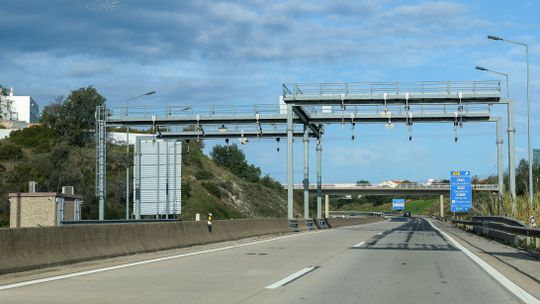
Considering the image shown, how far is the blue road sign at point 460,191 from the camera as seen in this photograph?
6581 cm

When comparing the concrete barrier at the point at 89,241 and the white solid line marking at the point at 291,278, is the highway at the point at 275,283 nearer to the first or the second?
the white solid line marking at the point at 291,278

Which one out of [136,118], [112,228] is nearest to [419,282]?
[112,228]

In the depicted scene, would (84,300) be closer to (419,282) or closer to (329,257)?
(419,282)

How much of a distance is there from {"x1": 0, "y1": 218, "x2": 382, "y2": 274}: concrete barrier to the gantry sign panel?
37.4ft

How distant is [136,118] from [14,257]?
116 feet

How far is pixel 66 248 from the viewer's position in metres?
15.0

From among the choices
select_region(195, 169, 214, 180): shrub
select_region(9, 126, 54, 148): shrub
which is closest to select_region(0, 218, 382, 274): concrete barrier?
select_region(9, 126, 54, 148): shrub

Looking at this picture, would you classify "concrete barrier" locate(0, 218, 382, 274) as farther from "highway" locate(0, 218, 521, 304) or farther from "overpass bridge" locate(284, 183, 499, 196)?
"overpass bridge" locate(284, 183, 499, 196)

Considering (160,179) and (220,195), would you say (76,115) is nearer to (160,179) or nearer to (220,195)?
(220,195)

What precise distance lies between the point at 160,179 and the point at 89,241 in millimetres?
22321

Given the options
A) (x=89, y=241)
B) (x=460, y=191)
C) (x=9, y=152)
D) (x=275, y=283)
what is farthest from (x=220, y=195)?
(x=275, y=283)

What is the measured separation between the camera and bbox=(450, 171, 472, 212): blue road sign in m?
65.8

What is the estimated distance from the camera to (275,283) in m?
12.4

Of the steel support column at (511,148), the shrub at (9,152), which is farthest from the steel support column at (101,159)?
the shrub at (9,152)
